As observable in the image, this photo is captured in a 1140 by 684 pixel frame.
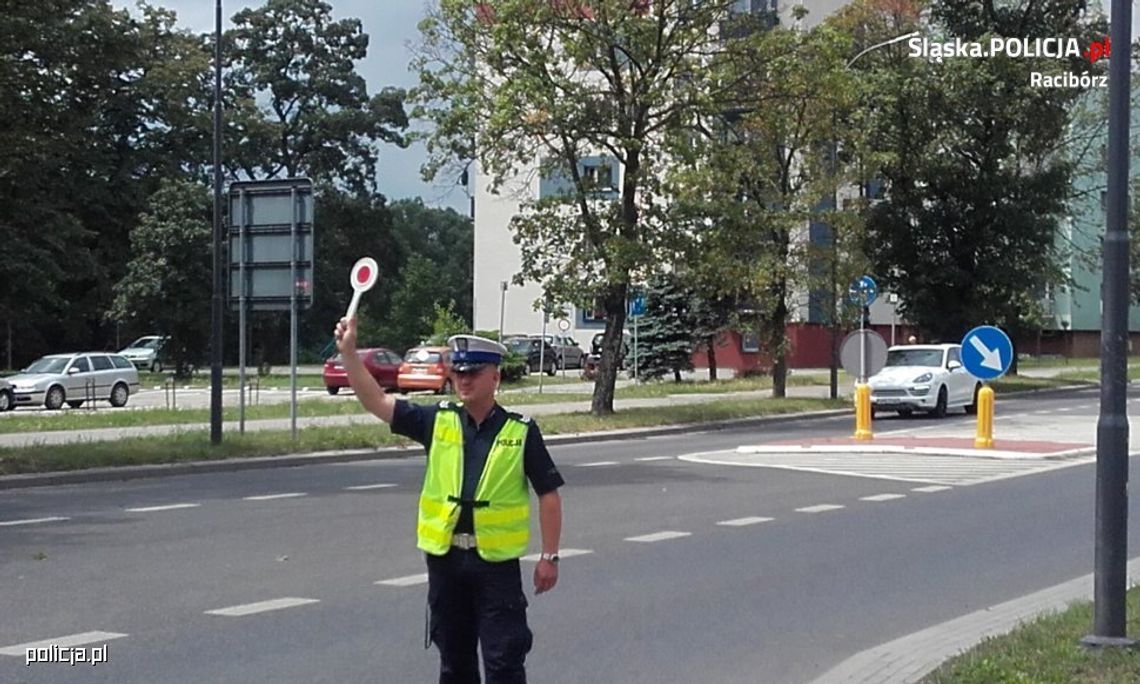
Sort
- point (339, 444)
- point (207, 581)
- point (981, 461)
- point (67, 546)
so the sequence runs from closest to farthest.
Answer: point (207, 581)
point (67, 546)
point (981, 461)
point (339, 444)

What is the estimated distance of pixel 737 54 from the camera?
104 feet

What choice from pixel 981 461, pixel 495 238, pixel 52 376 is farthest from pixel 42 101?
pixel 495 238

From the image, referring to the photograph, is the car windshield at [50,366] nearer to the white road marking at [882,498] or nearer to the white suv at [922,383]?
the white suv at [922,383]

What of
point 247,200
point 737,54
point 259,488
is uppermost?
point 737,54

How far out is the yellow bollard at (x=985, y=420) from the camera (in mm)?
23781

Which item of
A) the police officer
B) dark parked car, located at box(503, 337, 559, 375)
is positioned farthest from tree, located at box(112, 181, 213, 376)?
the police officer

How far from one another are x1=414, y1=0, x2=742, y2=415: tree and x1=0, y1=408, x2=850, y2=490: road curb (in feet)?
8.10

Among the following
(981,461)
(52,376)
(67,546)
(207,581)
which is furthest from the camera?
(52,376)

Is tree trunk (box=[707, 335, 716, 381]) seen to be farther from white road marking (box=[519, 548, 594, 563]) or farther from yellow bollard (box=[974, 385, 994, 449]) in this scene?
white road marking (box=[519, 548, 594, 563])

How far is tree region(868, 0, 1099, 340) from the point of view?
46844 mm

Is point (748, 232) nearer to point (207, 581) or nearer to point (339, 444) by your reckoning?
point (339, 444)

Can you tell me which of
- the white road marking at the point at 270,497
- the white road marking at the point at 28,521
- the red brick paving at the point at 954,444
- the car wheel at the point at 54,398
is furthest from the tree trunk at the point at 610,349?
the white road marking at the point at 28,521

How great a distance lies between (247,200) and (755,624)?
1700cm

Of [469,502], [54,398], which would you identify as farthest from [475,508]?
[54,398]
